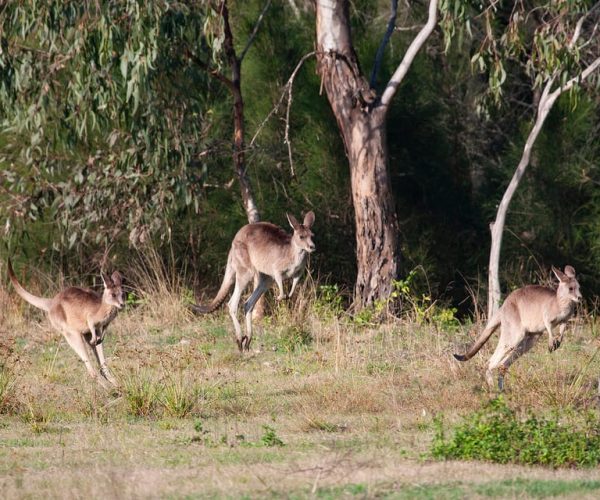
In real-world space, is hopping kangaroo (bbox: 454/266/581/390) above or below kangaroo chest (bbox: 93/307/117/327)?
above

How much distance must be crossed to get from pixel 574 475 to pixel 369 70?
10.0 meters

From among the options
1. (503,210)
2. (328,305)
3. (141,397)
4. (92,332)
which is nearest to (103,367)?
(92,332)

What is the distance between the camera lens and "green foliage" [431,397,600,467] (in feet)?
24.3

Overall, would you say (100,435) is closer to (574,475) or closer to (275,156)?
(574,475)

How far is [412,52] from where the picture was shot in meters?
14.2

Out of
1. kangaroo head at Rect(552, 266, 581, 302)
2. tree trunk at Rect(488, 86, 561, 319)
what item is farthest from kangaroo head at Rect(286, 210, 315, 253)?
kangaroo head at Rect(552, 266, 581, 302)

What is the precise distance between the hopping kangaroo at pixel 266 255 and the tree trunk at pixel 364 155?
3.27 ft

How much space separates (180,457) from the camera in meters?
7.85

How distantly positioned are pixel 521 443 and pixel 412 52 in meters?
7.46

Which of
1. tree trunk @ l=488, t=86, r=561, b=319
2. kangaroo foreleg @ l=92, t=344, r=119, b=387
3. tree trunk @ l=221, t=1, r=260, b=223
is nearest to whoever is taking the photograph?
kangaroo foreleg @ l=92, t=344, r=119, b=387

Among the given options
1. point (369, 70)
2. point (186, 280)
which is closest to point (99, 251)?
point (186, 280)

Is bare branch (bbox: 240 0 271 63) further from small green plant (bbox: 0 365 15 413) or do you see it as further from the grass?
small green plant (bbox: 0 365 15 413)

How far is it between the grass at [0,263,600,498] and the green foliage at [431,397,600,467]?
0.11 meters

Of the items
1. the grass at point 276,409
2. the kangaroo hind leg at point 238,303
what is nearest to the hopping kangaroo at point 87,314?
the grass at point 276,409
